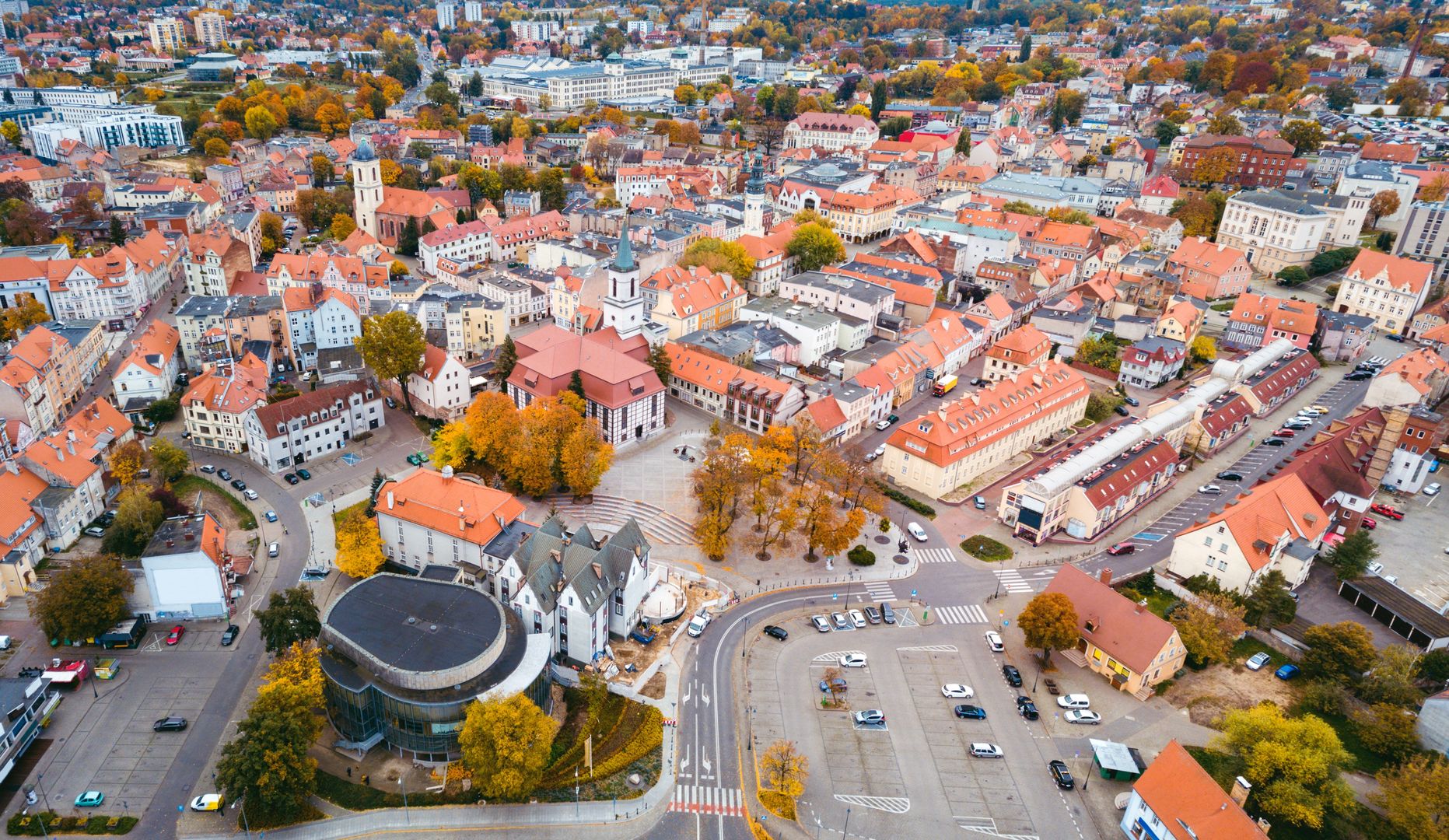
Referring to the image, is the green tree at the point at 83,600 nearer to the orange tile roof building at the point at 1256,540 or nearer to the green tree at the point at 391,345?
the green tree at the point at 391,345

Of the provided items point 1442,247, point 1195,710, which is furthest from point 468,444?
point 1442,247

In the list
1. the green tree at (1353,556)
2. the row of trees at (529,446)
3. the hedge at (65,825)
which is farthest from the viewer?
the row of trees at (529,446)

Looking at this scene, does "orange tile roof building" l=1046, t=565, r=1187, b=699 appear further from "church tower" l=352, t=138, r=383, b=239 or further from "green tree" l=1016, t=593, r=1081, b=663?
"church tower" l=352, t=138, r=383, b=239

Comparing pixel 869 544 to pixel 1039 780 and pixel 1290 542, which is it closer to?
pixel 1039 780

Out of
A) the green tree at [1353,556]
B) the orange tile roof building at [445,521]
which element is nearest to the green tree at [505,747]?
the orange tile roof building at [445,521]

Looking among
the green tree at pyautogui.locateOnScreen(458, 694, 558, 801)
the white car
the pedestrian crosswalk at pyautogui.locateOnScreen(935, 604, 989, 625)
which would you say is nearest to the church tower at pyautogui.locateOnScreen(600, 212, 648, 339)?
the pedestrian crosswalk at pyautogui.locateOnScreen(935, 604, 989, 625)

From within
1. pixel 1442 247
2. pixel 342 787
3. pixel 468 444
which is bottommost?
pixel 342 787
